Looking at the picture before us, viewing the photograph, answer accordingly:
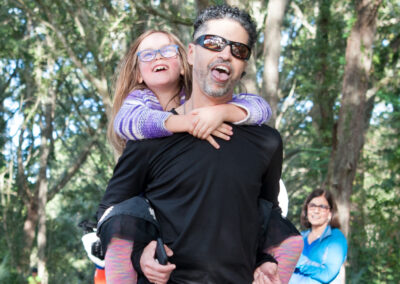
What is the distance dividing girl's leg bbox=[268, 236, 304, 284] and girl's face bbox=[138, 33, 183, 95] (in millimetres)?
1049

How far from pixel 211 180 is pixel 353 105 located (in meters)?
6.96

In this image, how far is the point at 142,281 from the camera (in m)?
2.39

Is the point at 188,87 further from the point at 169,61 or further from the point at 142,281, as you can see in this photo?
the point at 142,281

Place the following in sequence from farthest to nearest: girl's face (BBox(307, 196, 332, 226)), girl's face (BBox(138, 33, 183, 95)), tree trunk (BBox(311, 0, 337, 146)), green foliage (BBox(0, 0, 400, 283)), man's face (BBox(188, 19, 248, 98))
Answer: tree trunk (BBox(311, 0, 337, 146)) < green foliage (BBox(0, 0, 400, 283)) < girl's face (BBox(307, 196, 332, 226)) < girl's face (BBox(138, 33, 183, 95)) < man's face (BBox(188, 19, 248, 98))

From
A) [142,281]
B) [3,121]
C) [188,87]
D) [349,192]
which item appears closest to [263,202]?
[142,281]

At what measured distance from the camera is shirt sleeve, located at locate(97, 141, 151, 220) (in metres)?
2.41

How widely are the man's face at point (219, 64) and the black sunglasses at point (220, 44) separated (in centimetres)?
1

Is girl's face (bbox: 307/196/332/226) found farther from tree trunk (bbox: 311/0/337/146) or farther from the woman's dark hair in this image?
tree trunk (bbox: 311/0/337/146)

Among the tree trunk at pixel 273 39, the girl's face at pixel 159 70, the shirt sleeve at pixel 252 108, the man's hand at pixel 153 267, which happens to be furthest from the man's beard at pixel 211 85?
the tree trunk at pixel 273 39

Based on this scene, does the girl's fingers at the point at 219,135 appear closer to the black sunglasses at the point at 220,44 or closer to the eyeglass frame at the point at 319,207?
the black sunglasses at the point at 220,44

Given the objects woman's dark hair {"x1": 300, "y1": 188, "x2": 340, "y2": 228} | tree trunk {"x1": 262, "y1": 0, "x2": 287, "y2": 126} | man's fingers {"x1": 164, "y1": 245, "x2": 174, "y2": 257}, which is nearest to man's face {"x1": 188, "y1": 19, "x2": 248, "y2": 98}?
man's fingers {"x1": 164, "y1": 245, "x2": 174, "y2": 257}

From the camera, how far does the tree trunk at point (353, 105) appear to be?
8.80 metres

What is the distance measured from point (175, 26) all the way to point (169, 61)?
347 inches

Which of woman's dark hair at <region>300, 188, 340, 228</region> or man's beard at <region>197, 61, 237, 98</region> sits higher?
man's beard at <region>197, 61, 237, 98</region>
